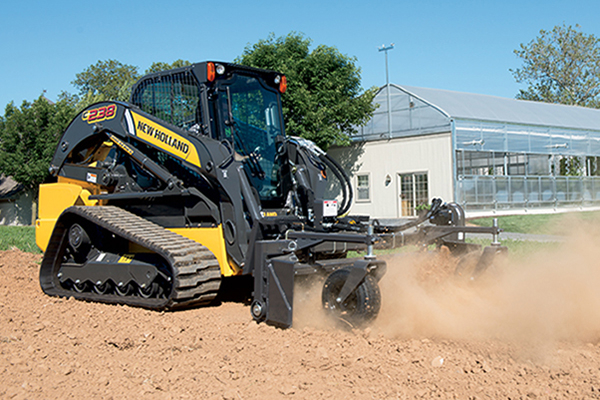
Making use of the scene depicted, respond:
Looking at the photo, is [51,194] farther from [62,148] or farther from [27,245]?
[27,245]

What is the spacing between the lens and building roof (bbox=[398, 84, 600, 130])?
2708cm

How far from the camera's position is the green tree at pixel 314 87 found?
2620 cm

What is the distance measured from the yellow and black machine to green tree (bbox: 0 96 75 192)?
25.5 meters

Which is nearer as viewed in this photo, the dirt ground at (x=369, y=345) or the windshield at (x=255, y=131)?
the dirt ground at (x=369, y=345)

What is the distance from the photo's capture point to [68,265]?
24.9ft

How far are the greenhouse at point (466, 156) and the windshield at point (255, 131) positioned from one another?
18618 millimetres

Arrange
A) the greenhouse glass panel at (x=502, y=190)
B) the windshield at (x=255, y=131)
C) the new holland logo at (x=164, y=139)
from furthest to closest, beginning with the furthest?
the greenhouse glass panel at (x=502, y=190) < the windshield at (x=255, y=131) < the new holland logo at (x=164, y=139)

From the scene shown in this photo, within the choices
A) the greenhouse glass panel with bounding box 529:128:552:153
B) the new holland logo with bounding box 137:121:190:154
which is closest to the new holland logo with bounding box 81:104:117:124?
the new holland logo with bounding box 137:121:190:154

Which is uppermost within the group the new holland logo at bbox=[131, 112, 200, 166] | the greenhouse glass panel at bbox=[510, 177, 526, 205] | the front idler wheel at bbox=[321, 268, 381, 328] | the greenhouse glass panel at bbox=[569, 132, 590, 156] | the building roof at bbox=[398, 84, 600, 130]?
the building roof at bbox=[398, 84, 600, 130]

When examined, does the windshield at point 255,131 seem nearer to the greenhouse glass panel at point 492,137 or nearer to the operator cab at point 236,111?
the operator cab at point 236,111

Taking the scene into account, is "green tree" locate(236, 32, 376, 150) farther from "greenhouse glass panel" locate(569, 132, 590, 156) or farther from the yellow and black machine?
the yellow and black machine

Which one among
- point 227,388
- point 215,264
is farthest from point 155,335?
point 227,388

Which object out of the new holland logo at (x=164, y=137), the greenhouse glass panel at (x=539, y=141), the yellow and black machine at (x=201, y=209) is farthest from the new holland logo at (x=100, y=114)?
the greenhouse glass panel at (x=539, y=141)

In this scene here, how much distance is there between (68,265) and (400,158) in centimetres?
2176
